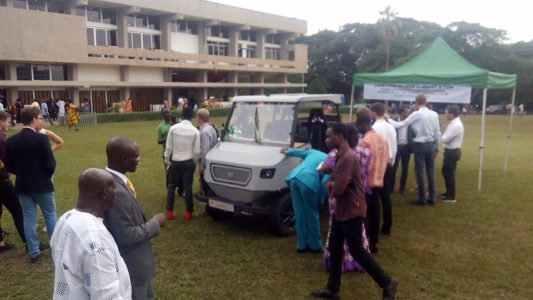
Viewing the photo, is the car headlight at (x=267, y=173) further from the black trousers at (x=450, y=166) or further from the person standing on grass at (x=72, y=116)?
the person standing on grass at (x=72, y=116)

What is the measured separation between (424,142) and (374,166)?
2.91 meters

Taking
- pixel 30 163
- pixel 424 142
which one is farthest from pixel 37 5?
pixel 424 142

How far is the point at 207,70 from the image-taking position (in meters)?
49.3

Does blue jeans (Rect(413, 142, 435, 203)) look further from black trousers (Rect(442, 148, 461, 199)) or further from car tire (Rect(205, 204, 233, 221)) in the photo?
car tire (Rect(205, 204, 233, 221))

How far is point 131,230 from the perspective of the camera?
8.88 feet

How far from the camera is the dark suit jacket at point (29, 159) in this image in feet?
16.4

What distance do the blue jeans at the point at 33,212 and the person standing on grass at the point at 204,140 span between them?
2248mm

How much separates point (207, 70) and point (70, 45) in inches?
664

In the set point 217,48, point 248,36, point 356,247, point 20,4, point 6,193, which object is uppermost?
point 248,36

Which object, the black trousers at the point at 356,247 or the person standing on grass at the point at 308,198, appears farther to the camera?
the person standing on grass at the point at 308,198

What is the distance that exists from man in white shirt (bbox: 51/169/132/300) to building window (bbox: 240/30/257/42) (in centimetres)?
5617

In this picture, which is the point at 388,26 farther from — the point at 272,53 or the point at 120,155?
the point at 120,155

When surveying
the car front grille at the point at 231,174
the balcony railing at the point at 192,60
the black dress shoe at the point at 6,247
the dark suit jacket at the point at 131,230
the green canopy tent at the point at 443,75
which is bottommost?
the black dress shoe at the point at 6,247

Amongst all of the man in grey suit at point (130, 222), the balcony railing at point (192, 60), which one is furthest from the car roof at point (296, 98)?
the balcony railing at point (192, 60)
